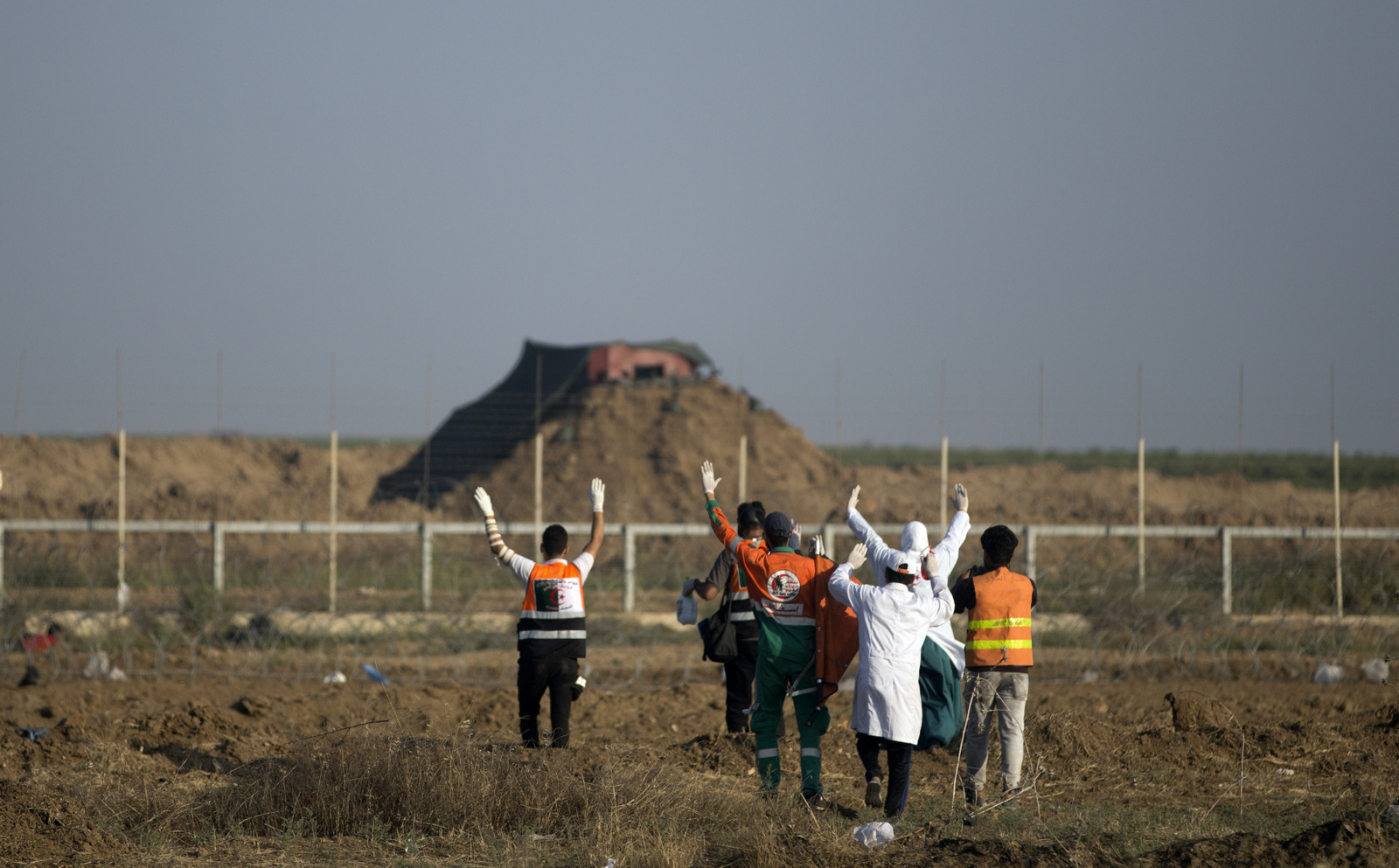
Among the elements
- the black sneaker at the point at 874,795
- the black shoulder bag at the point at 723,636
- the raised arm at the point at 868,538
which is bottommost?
the black sneaker at the point at 874,795

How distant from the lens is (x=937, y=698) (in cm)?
645

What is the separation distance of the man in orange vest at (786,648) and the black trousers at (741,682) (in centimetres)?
102

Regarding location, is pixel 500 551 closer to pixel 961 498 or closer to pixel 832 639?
pixel 832 639

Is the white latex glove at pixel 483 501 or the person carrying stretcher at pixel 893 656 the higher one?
the white latex glove at pixel 483 501

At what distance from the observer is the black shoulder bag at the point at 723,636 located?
25.1 ft

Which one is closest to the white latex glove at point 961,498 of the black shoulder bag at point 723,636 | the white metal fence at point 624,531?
the black shoulder bag at point 723,636

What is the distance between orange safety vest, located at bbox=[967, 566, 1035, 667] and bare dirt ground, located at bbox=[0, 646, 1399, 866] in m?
0.87

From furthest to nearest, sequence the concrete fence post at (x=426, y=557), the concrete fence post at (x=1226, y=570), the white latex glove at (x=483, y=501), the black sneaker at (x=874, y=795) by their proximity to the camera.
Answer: the concrete fence post at (x=426, y=557) → the concrete fence post at (x=1226, y=570) → the white latex glove at (x=483, y=501) → the black sneaker at (x=874, y=795)

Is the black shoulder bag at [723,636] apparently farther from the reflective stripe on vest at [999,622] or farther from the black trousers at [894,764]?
the reflective stripe on vest at [999,622]

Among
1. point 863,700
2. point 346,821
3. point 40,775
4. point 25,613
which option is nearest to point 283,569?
point 25,613

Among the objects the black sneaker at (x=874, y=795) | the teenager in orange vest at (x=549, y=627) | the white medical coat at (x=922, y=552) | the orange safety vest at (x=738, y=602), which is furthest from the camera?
the orange safety vest at (x=738, y=602)

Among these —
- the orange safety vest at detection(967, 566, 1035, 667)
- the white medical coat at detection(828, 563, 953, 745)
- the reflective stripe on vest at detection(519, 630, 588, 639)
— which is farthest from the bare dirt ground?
the orange safety vest at detection(967, 566, 1035, 667)

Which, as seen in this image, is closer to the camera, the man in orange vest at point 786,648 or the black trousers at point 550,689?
the man in orange vest at point 786,648

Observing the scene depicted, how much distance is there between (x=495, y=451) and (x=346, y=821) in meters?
15.2
